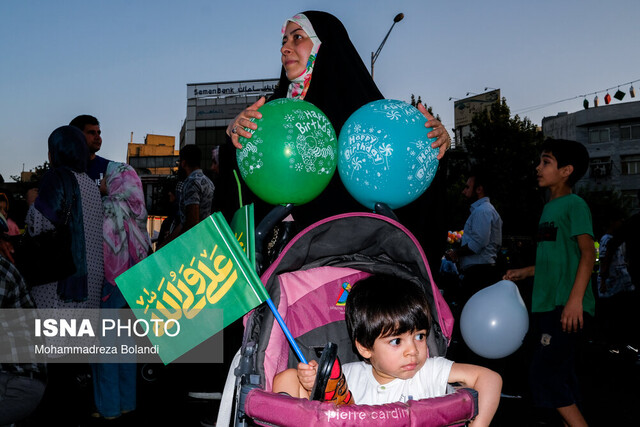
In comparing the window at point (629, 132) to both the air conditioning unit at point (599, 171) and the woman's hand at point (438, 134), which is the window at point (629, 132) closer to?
the air conditioning unit at point (599, 171)

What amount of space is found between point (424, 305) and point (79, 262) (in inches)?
94.8

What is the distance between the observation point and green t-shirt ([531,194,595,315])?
335 centimetres

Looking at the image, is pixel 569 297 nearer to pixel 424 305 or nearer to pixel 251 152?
pixel 424 305

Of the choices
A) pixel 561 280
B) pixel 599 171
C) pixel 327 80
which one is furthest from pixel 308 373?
pixel 599 171

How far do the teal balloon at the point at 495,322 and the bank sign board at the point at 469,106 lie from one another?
5664 centimetres

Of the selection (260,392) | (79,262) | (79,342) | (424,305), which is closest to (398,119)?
(424,305)

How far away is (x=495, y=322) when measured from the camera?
9.63 feet

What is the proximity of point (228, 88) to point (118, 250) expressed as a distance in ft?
231

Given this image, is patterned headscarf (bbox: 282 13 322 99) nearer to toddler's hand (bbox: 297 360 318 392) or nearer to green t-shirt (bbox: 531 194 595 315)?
toddler's hand (bbox: 297 360 318 392)

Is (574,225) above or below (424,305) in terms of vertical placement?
above

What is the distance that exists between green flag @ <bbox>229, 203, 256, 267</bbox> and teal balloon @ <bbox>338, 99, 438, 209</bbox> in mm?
600

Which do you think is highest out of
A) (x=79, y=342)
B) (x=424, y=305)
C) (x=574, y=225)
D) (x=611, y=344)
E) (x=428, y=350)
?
(x=574, y=225)

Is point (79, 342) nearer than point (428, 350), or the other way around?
point (428, 350)

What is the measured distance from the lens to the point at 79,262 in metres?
3.45
